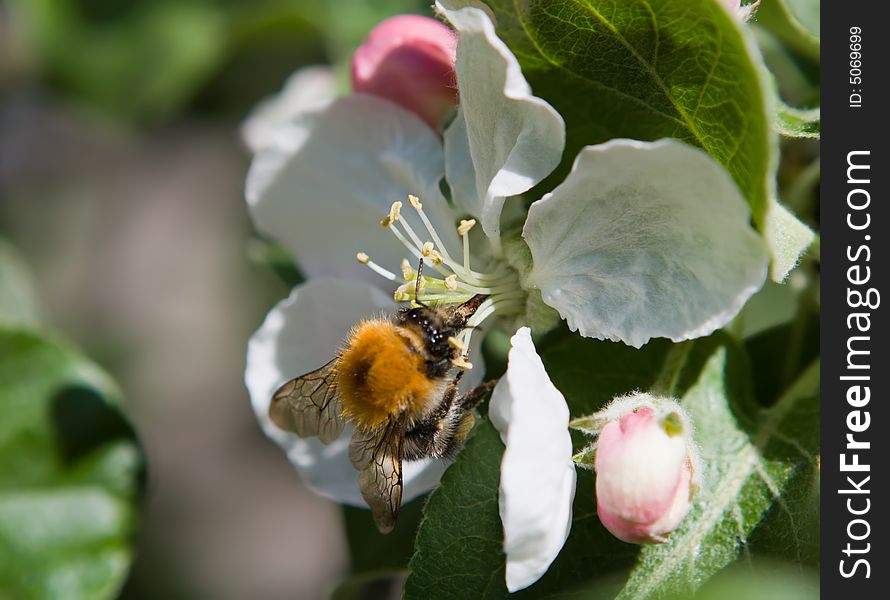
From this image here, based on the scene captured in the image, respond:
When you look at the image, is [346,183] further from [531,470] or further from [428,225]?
[531,470]

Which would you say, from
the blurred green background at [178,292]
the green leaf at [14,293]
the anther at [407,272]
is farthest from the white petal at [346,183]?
the blurred green background at [178,292]

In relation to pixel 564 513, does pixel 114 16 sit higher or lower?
higher

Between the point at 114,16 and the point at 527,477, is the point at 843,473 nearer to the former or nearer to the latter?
the point at 527,477

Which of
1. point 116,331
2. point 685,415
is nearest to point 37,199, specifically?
point 116,331

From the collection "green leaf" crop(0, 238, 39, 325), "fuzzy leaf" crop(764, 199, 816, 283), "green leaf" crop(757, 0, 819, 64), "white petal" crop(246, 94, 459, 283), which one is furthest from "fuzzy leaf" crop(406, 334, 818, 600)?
"green leaf" crop(0, 238, 39, 325)

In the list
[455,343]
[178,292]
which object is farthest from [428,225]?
[178,292]
